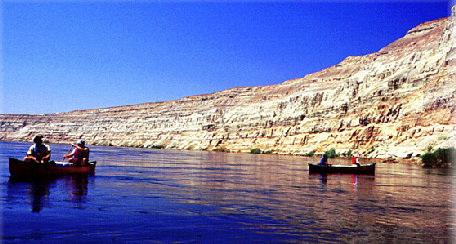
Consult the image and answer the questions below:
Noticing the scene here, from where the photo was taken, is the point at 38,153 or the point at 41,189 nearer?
the point at 41,189

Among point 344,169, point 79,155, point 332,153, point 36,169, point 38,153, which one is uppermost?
point 38,153

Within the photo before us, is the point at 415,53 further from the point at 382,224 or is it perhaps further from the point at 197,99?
the point at 197,99

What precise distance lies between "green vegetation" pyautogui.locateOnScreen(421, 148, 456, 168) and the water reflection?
41798 mm

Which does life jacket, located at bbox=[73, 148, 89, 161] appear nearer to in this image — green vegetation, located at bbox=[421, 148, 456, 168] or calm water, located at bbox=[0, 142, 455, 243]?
calm water, located at bbox=[0, 142, 455, 243]

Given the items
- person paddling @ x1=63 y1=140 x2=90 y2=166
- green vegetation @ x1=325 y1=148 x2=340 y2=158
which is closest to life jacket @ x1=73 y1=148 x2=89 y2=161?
person paddling @ x1=63 y1=140 x2=90 y2=166

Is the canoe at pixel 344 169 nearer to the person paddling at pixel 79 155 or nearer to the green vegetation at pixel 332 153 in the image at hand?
the person paddling at pixel 79 155

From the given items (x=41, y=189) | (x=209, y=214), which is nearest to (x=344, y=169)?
(x=209, y=214)

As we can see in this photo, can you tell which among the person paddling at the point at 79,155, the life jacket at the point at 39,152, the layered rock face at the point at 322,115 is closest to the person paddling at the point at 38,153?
the life jacket at the point at 39,152

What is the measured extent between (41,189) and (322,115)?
7837 cm

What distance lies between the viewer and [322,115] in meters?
88.5

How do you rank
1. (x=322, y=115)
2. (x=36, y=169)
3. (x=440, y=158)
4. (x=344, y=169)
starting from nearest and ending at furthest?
(x=36, y=169) → (x=344, y=169) → (x=440, y=158) → (x=322, y=115)

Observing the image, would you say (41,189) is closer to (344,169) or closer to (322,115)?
(344,169)

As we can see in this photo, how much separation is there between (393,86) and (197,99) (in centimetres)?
8943

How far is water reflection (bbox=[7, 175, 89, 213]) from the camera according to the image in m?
12.7
